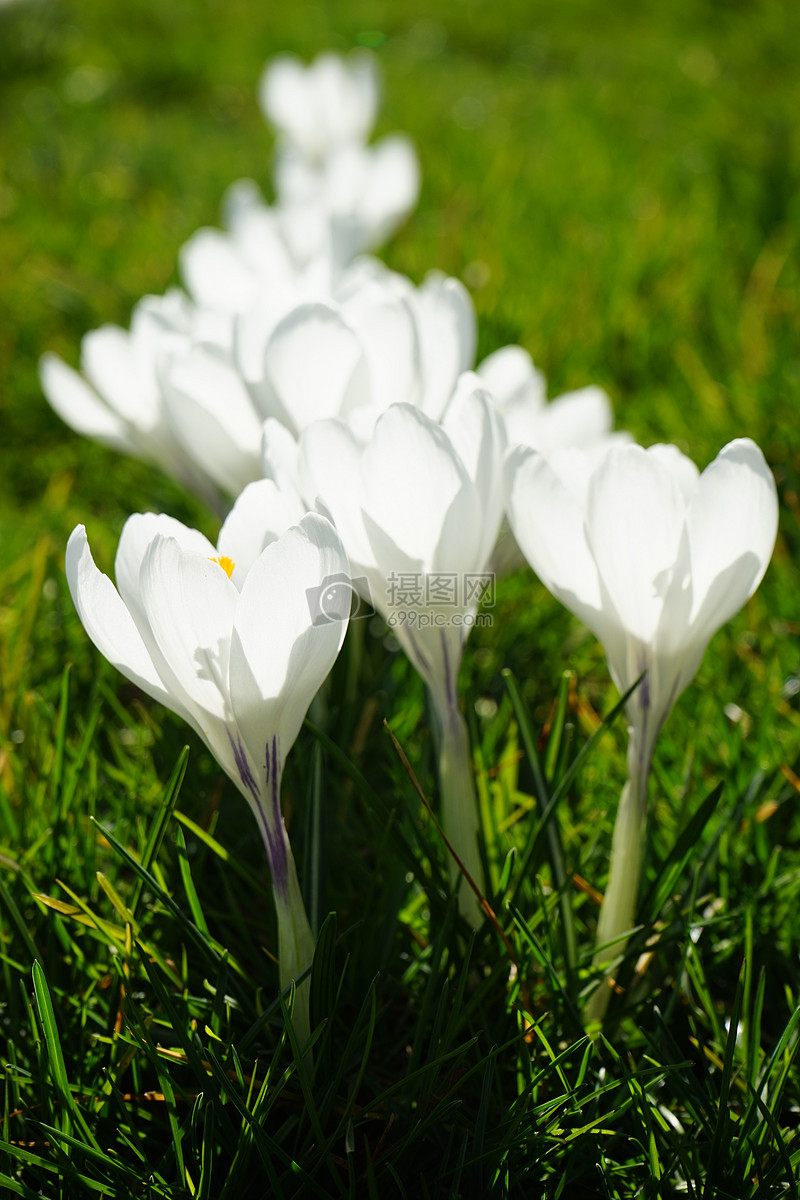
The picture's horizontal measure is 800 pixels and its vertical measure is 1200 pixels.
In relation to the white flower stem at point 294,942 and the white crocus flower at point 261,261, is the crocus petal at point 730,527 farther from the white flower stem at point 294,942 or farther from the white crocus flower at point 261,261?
the white crocus flower at point 261,261

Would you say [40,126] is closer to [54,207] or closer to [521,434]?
[54,207]

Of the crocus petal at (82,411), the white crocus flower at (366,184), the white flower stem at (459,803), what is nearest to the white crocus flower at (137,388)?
Answer: the crocus petal at (82,411)

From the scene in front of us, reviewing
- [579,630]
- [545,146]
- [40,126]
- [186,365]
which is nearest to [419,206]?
[545,146]

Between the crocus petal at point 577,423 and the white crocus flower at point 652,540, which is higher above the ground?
the crocus petal at point 577,423

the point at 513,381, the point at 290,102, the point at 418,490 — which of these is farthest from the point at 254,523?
the point at 290,102

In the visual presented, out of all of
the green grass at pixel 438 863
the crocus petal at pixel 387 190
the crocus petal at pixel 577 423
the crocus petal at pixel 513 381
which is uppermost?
the crocus petal at pixel 387 190

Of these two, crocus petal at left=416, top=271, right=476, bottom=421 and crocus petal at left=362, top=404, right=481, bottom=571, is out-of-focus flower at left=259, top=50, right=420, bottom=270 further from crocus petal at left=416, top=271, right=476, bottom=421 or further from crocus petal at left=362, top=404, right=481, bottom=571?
crocus petal at left=362, top=404, right=481, bottom=571
